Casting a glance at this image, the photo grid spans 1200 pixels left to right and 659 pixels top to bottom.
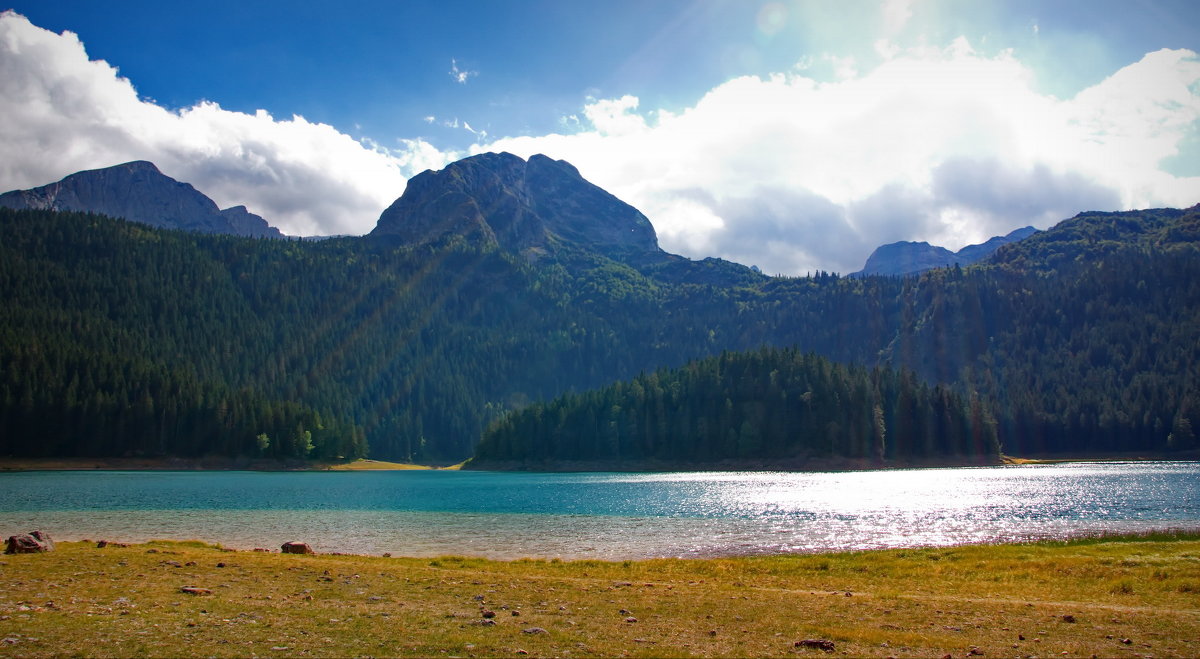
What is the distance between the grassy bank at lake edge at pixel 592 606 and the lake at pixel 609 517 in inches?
515

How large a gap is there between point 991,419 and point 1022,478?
72.4 meters

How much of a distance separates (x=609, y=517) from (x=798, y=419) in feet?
394

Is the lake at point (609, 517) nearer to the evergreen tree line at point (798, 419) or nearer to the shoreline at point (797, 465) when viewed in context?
the shoreline at point (797, 465)

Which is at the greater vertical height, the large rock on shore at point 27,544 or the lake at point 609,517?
the large rock on shore at point 27,544

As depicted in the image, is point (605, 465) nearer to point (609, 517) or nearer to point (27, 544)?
point (609, 517)

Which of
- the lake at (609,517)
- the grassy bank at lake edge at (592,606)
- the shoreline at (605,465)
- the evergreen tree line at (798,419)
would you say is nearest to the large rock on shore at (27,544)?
the grassy bank at lake edge at (592,606)

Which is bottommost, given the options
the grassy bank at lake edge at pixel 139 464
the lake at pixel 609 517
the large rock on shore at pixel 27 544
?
the grassy bank at lake edge at pixel 139 464

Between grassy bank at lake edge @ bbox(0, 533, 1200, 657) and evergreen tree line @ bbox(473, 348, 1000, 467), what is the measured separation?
142 m

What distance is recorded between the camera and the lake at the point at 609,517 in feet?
165

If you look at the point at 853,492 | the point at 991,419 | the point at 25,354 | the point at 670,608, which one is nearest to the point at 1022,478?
the point at 853,492

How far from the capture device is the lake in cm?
5022

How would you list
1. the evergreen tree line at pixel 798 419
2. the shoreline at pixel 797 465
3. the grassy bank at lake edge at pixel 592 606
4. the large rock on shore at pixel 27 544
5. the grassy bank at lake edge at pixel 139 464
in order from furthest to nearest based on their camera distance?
the evergreen tree line at pixel 798 419
the shoreline at pixel 797 465
the grassy bank at lake edge at pixel 139 464
the large rock on shore at pixel 27 544
the grassy bank at lake edge at pixel 592 606

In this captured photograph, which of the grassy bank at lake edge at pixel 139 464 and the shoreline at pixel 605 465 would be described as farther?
the shoreline at pixel 605 465

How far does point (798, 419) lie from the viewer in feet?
588
